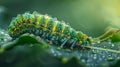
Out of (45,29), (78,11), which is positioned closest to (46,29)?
(45,29)

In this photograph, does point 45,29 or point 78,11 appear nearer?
point 45,29

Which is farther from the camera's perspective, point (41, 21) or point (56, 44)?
point (41, 21)

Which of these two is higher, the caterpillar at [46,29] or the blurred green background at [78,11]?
the blurred green background at [78,11]

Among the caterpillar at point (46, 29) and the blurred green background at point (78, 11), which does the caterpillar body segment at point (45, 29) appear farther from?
the blurred green background at point (78, 11)

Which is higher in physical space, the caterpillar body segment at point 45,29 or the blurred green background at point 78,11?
Result: the blurred green background at point 78,11

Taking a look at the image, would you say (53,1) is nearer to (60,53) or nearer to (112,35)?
(112,35)

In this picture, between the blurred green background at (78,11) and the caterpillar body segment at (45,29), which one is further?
the blurred green background at (78,11)

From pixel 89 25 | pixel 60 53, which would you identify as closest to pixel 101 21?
pixel 89 25

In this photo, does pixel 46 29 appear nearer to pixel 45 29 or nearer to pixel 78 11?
pixel 45 29

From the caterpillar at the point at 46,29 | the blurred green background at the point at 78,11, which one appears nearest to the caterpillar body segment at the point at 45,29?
the caterpillar at the point at 46,29
